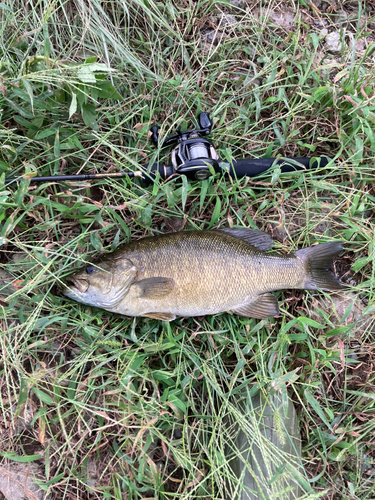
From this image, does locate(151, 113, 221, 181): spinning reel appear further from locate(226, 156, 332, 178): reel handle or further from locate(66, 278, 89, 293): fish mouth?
locate(66, 278, 89, 293): fish mouth

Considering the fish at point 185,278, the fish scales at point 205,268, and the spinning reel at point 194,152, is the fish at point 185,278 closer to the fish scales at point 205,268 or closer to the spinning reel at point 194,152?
the fish scales at point 205,268

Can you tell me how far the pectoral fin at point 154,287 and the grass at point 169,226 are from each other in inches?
12.6

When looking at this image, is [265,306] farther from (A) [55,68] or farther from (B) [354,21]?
(B) [354,21]

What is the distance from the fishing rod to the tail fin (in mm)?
721

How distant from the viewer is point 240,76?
9.89 ft

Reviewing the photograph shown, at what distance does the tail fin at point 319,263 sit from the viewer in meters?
2.59

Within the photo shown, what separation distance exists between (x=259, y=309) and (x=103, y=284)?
122 cm

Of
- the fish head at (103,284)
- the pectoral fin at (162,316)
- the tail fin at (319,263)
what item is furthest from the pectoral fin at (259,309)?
the fish head at (103,284)

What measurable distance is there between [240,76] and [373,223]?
72.2 inches

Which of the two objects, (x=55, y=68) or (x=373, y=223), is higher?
(x=55, y=68)

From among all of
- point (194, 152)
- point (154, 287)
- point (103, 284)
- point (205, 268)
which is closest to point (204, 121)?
point (194, 152)

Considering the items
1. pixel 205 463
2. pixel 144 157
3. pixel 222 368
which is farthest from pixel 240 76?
pixel 205 463

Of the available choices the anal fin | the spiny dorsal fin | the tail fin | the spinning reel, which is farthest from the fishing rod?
the anal fin

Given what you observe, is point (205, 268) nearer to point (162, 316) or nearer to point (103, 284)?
point (162, 316)
